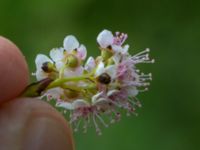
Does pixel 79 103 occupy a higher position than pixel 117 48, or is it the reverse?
pixel 117 48

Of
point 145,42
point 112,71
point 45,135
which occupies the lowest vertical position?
point 45,135

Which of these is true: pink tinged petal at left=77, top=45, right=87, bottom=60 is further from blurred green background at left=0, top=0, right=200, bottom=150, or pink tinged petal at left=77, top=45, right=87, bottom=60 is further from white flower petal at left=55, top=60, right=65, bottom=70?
blurred green background at left=0, top=0, right=200, bottom=150

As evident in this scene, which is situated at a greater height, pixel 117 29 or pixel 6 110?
pixel 117 29

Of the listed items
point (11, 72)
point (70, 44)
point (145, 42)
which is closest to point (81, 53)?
point (70, 44)

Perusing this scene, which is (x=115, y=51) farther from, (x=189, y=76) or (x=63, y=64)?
(x=189, y=76)

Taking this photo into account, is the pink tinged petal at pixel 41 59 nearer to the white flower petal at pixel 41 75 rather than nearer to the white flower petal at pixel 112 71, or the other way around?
the white flower petal at pixel 41 75

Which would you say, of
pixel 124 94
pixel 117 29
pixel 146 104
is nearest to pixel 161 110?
pixel 146 104

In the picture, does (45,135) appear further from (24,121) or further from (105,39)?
(105,39)

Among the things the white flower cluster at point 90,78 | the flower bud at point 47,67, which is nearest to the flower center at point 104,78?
the white flower cluster at point 90,78
